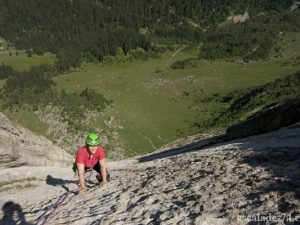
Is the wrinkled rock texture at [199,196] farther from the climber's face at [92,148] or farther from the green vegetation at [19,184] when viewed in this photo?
the green vegetation at [19,184]

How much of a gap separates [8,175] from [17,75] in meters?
154

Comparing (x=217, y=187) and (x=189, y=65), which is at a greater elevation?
(x=189, y=65)

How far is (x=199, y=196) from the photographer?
1477cm

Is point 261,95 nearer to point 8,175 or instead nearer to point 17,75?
point 8,175

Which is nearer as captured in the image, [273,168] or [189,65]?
[273,168]

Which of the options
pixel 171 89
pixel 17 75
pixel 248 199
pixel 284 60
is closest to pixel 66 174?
pixel 248 199

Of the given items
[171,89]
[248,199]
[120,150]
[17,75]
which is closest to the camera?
[248,199]

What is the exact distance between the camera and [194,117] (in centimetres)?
13462

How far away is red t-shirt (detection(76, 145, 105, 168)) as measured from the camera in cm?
1761

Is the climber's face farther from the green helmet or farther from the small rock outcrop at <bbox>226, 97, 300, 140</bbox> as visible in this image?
the small rock outcrop at <bbox>226, 97, 300, 140</bbox>

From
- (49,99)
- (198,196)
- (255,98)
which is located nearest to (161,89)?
(49,99)

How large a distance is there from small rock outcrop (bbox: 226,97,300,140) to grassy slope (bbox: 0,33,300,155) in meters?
70.4

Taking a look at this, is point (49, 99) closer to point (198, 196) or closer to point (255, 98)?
point (255, 98)

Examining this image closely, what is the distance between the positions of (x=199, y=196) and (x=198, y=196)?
2.1 inches
